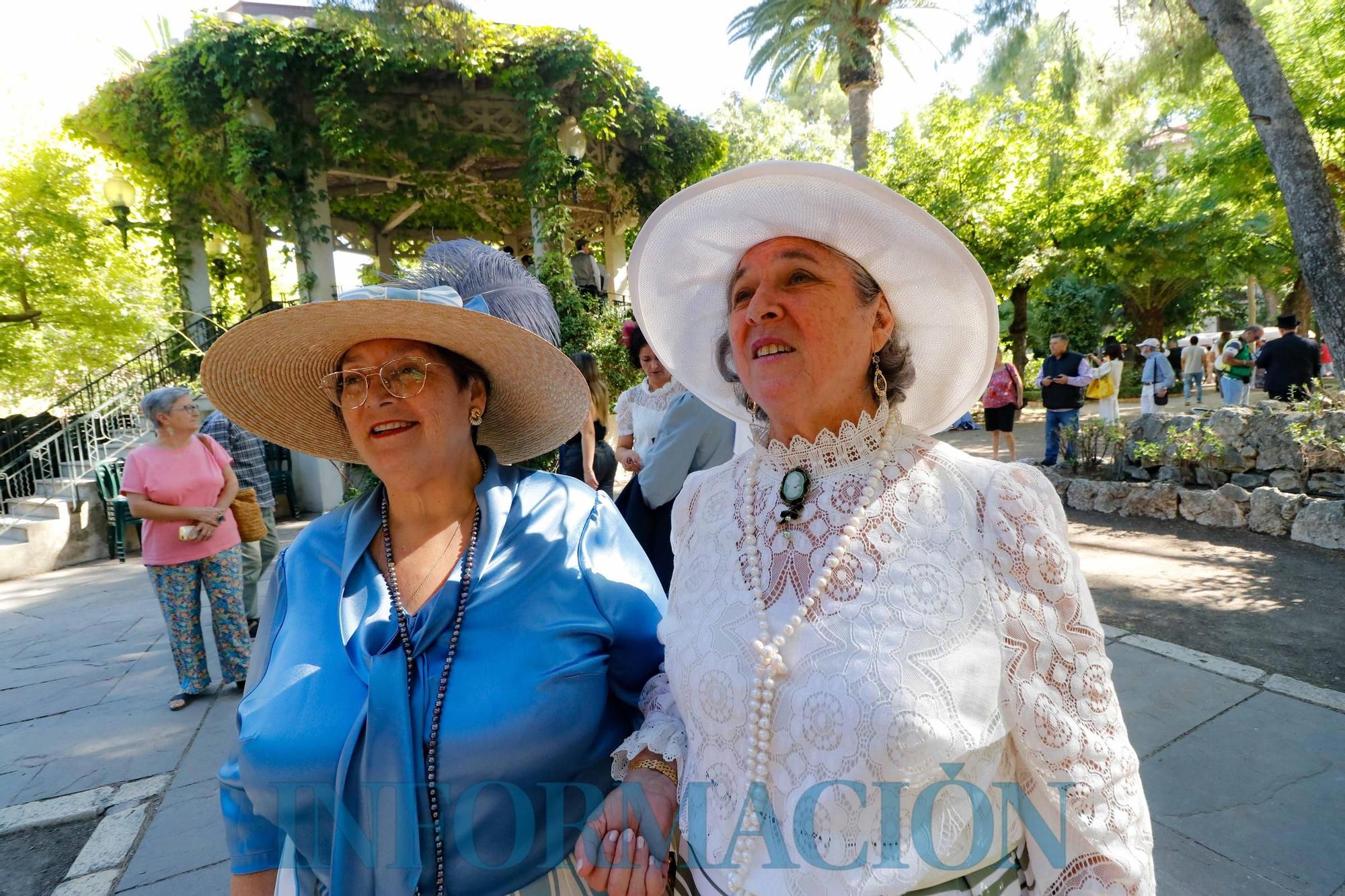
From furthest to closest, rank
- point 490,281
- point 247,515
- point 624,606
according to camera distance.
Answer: point 247,515
point 490,281
point 624,606

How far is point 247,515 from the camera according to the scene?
16.3ft

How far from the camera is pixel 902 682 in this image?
3.73 feet

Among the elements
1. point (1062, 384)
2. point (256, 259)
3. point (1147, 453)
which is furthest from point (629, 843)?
point (256, 259)

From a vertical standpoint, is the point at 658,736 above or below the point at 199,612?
above

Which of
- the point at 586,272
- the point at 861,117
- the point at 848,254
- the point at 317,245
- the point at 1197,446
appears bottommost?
the point at 1197,446

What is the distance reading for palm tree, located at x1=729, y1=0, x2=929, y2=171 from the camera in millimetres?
12609

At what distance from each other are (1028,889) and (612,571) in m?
1.00

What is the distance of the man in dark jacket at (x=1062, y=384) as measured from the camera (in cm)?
953

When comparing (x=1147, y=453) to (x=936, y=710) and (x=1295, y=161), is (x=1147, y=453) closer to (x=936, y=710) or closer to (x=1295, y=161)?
(x=1295, y=161)

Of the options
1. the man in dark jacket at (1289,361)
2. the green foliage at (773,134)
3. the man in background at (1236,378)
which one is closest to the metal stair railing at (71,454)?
the man in dark jacket at (1289,361)

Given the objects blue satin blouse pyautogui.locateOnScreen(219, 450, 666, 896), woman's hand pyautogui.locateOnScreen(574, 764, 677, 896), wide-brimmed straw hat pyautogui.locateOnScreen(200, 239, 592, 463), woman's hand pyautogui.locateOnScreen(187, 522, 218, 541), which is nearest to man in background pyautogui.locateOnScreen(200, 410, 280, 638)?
woman's hand pyautogui.locateOnScreen(187, 522, 218, 541)

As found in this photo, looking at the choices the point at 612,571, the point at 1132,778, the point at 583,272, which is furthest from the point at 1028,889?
the point at 583,272

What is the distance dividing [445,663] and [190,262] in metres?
13.5

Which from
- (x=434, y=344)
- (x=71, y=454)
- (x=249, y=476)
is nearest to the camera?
(x=434, y=344)
